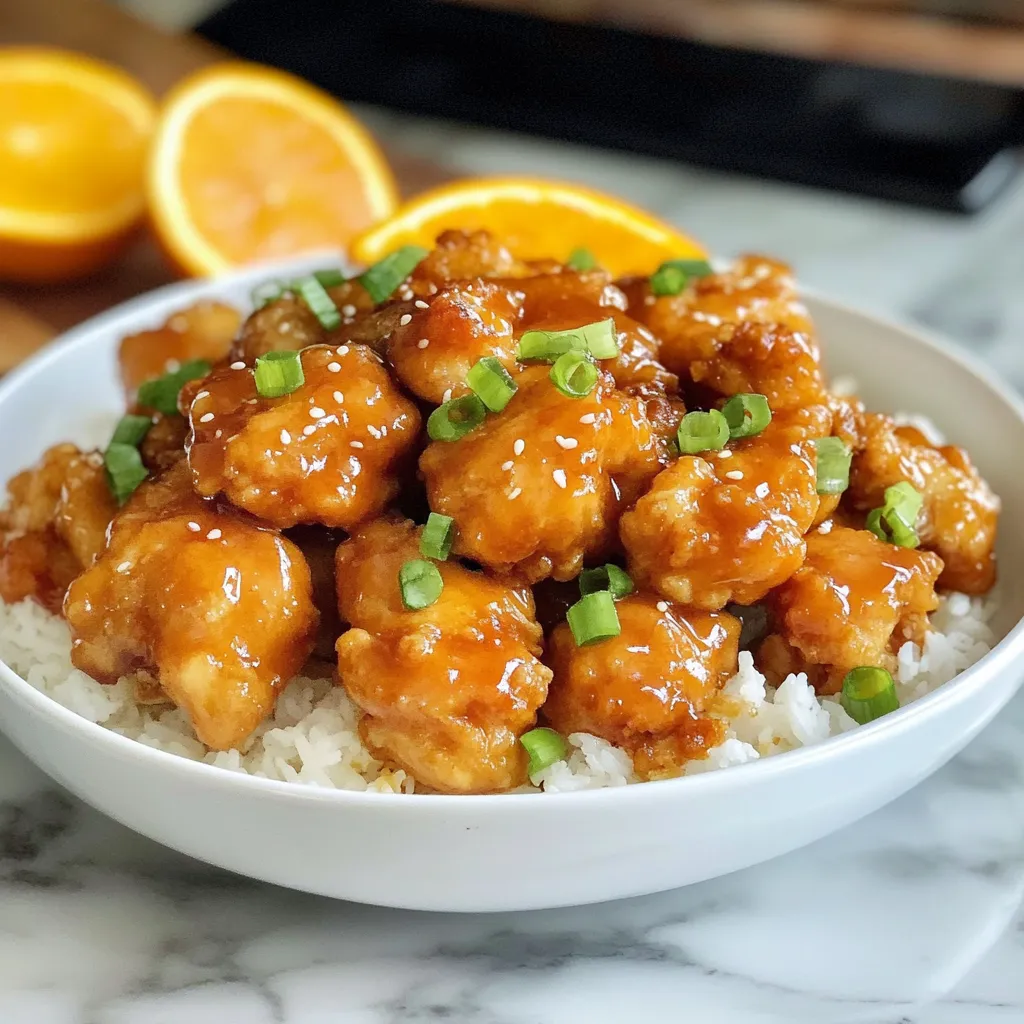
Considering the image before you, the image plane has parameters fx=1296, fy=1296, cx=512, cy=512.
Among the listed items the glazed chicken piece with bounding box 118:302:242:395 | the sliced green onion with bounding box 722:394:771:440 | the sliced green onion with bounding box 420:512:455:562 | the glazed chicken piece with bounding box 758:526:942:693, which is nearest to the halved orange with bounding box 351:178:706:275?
the glazed chicken piece with bounding box 118:302:242:395

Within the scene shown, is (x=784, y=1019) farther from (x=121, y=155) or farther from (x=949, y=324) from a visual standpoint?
(x=121, y=155)

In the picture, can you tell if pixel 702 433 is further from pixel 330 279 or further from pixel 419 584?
pixel 330 279

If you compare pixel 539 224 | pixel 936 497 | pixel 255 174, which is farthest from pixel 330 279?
pixel 255 174

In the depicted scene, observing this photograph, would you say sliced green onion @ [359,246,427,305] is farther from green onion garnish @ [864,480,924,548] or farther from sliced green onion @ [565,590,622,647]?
green onion garnish @ [864,480,924,548]

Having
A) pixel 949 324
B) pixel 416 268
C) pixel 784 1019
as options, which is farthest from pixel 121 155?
pixel 784 1019

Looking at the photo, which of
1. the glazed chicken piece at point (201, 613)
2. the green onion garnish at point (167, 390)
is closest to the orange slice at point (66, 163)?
the green onion garnish at point (167, 390)

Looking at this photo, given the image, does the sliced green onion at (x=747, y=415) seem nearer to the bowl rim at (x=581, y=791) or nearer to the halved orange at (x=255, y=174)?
the bowl rim at (x=581, y=791)
